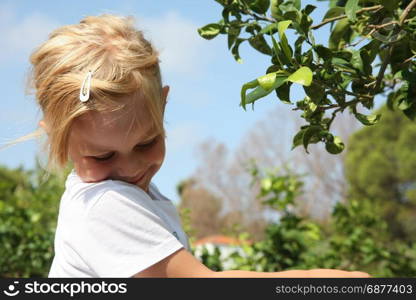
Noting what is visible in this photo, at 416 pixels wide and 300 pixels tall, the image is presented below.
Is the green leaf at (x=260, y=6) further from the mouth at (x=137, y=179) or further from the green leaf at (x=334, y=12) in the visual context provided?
the mouth at (x=137, y=179)

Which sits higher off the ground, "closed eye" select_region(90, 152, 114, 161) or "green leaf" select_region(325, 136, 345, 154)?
"closed eye" select_region(90, 152, 114, 161)

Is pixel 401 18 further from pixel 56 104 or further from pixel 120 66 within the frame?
pixel 56 104

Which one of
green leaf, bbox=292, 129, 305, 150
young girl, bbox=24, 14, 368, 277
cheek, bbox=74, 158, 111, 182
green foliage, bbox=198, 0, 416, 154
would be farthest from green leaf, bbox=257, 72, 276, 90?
cheek, bbox=74, 158, 111, 182

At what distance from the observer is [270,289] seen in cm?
133

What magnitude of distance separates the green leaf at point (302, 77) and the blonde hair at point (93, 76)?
0.50 metres

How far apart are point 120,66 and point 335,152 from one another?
1.97 ft

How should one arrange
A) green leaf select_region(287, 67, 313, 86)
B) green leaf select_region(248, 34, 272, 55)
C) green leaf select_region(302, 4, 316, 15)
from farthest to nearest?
green leaf select_region(248, 34, 272, 55)
green leaf select_region(302, 4, 316, 15)
green leaf select_region(287, 67, 313, 86)

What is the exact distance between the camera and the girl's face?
1.50 meters

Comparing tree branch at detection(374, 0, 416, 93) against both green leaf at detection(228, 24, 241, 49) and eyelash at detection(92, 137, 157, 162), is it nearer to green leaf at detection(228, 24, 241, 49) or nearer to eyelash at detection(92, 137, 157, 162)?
green leaf at detection(228, 24, 241, 49)

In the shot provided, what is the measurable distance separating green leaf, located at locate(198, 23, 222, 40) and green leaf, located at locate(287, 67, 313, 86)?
23.4 inches

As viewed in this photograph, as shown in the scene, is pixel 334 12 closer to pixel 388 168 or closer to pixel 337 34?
pixel 337 34

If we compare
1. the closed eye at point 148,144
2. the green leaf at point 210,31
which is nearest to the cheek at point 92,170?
the closed eye at point 148,144

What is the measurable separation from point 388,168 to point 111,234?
2001 centimetres

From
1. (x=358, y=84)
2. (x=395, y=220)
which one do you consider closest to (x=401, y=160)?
(x=395, y=220)
